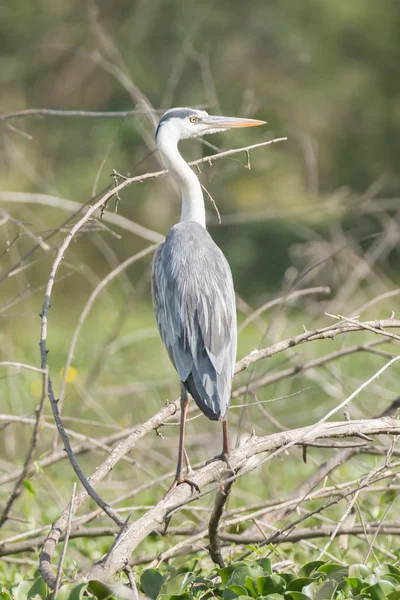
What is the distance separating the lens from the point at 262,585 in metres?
2.53

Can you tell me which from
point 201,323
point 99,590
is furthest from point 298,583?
point 201,323

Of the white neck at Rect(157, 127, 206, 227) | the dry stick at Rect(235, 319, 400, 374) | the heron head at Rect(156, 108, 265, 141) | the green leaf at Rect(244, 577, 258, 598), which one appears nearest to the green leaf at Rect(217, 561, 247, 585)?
the green leaf at Rect(244, 577, 258, 598)

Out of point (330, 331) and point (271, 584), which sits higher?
point (330, 331)

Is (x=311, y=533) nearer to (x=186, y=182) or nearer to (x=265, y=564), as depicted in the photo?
(x=265, y=564)

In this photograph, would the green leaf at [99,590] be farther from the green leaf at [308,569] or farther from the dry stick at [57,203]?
the dry stick at [57,203]

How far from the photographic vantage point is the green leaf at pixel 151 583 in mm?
2623

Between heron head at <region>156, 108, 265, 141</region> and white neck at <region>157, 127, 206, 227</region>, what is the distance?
89 millimetres

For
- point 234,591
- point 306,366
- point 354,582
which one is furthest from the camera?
point 306,366

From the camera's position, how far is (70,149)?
1462 cm

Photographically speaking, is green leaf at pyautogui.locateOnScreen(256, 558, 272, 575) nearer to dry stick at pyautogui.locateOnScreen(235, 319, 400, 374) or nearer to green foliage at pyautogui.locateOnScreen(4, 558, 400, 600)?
green foliage at pyautogui.locateOnScreen(4, 558, 400, 600)

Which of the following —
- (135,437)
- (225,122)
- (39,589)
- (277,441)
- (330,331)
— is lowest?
(39,589)

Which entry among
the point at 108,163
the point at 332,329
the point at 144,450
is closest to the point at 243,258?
the point at 108,163

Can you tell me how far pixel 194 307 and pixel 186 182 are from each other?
2.07 ft

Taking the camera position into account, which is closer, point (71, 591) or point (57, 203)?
point (71, 591)
